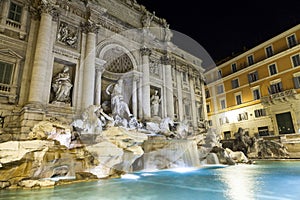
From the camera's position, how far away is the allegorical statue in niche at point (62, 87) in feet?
29.4

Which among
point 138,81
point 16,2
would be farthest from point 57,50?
point 138,81

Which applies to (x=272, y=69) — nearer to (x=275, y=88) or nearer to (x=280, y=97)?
(x=275, y=88)

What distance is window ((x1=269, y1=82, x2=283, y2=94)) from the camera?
60.1 ft

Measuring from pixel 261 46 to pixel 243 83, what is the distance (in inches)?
172

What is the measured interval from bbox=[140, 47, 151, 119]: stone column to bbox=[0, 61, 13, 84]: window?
24.3 ft

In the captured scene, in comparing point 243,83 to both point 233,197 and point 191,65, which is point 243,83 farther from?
point 233,197

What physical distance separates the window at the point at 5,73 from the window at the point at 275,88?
21.3m

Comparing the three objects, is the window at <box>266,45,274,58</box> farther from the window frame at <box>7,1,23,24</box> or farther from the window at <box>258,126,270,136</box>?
the window frame at <box>7,1,23,24</box>

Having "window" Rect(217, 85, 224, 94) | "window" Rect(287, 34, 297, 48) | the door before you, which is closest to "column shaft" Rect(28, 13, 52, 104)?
the door

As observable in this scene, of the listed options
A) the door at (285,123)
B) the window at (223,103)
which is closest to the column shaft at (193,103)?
the window at (223,103)

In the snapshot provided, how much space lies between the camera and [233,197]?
3156 mm

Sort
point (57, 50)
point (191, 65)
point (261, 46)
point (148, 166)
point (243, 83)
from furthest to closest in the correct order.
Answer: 1. point (243, 83)
2. point (261, 46)
3. point (191, 65)
4. point (57, 50)
5. point (148, 166)

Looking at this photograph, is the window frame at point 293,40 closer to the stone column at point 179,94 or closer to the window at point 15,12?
the stone column at point 179,94

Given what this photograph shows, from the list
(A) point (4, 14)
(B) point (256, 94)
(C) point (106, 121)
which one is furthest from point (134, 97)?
(B) point (256, 94)
